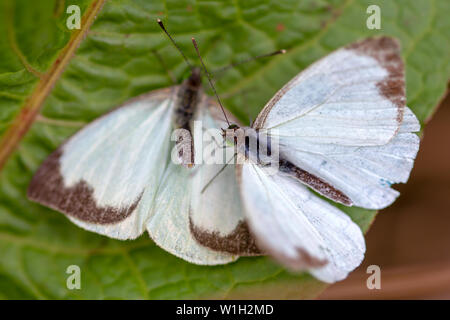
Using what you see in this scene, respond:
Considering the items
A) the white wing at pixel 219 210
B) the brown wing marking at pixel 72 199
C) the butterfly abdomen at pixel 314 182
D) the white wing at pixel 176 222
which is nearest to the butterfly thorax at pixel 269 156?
the butterfly abdomen at pixel 314 182

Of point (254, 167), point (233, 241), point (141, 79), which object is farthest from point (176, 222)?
point (141, 79)

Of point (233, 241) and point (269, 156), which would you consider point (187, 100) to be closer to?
point (269, 156)

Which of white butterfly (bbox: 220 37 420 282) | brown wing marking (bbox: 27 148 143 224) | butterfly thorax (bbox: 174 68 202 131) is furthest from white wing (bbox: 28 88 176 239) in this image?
white butterfly (bbox: 220 37 420 282)

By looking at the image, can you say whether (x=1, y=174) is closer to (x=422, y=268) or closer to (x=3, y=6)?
(x=3, y=6)

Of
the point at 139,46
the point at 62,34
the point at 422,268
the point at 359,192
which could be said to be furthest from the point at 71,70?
the point at 422,268

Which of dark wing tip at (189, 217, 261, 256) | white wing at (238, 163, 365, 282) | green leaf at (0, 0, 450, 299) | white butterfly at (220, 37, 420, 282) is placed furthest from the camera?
green leaf at (0, 0, 450, 299)

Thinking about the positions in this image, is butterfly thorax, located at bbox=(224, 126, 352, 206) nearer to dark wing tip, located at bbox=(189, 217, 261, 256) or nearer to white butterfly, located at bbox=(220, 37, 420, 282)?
white butterfly, located at bbox=(220, 37, 420, 282)

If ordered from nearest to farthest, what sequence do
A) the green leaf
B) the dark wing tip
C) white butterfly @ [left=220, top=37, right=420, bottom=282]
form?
1. white butterfly @ [left=220, top=37, right=420, bottom=282]
2. the dark wing tip
3. the green leaf
